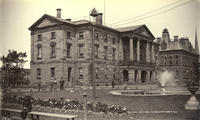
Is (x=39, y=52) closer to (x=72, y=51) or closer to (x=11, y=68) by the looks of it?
(x=72, y=51)

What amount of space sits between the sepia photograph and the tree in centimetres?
4

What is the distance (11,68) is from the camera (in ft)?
46.3

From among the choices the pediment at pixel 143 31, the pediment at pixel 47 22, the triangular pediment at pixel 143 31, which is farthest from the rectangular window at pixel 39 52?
the pediment at pixel 143 31

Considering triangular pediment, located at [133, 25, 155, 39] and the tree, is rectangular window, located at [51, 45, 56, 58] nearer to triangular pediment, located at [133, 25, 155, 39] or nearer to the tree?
triangular pediment, located at [133, 25, 155, 39]

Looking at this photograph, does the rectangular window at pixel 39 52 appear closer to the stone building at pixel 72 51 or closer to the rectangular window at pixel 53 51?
the stone building at pixel 72 51

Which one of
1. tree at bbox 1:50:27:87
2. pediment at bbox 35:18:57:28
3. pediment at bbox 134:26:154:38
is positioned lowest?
tree at bbox 1:50:27:87

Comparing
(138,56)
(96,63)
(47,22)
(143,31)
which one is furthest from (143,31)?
(47,22)

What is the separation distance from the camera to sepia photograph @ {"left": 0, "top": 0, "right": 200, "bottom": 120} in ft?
36.0

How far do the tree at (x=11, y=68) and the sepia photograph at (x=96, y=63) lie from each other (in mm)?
42

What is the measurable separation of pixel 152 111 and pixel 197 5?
15.0ft

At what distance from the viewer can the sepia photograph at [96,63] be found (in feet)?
36.0

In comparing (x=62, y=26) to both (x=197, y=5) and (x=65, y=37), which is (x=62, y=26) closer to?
(x=65, y=37)

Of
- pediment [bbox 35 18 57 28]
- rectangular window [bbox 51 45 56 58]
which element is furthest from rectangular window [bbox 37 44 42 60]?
pediment [bbox 35 18 57 28]

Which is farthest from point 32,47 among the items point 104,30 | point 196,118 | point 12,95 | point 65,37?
point 196,118
